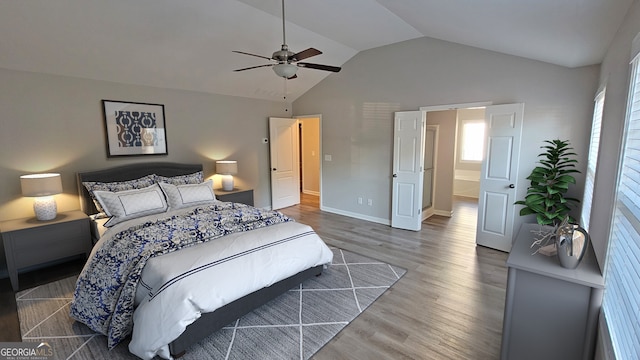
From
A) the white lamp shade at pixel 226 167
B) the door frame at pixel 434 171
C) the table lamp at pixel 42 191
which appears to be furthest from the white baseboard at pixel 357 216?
the table lamp at pixel 42 191

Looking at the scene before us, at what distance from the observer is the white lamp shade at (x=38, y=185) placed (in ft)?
10.7

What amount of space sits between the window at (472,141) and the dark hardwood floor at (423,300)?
12.0ft

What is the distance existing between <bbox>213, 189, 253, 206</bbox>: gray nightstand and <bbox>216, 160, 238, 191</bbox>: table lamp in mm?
112

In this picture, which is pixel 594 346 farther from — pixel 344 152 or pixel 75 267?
pixel 75 267

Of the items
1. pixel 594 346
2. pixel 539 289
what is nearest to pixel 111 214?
pixel 539 289

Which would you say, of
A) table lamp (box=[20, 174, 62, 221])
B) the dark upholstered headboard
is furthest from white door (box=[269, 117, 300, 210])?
table lamp (box=[20, 174, 62, 221])

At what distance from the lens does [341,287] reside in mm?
3189

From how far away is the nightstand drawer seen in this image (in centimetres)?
318

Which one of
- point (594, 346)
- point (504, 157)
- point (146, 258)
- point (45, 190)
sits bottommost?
point (594, 346)

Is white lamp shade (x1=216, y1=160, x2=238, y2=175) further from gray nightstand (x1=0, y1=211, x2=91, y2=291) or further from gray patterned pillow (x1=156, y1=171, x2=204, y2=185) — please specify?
gray nightstand (x1=0, y1=211, x2=91, y2=291)

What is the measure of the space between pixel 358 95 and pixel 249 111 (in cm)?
219

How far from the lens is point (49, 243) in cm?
335

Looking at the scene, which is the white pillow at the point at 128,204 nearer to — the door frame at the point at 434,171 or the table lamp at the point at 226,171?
the table lamp at the point at 226,171

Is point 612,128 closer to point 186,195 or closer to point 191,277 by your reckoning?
point 191,277
